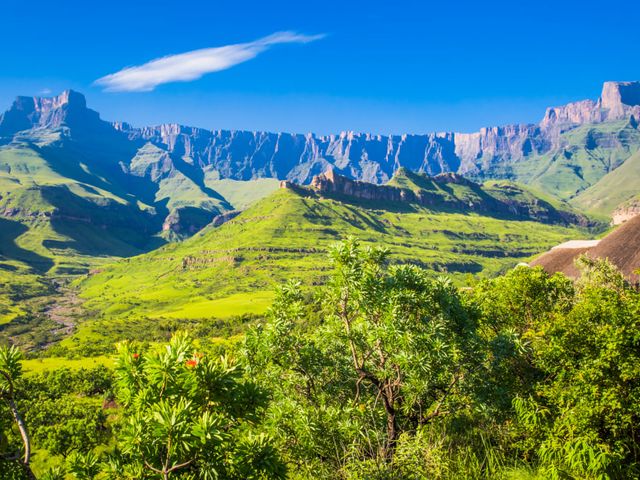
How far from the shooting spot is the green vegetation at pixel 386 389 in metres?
9.71

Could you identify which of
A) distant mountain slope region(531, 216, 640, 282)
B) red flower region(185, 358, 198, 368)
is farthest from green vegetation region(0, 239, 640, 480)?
distant mountain slope region(531, 216, 640, 282)

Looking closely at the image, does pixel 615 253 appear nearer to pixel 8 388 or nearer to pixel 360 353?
pixel 360 353

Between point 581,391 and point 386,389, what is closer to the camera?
point 581,391

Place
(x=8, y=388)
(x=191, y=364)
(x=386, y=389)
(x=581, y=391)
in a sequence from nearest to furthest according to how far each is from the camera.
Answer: (x=8, y=388)
(x=191, y=364)
(x=581, y=391)
(x=386, y=389)

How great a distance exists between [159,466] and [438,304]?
12.5 m

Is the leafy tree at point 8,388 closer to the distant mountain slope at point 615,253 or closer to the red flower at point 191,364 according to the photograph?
the red flower at point 191,364

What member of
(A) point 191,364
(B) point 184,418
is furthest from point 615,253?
(B) point 184,418

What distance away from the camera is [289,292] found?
56.2 ft

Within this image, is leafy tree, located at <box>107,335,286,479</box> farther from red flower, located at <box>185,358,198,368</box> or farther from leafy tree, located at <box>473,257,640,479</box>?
leafy tree, located at <box>473,257,640,479</box>

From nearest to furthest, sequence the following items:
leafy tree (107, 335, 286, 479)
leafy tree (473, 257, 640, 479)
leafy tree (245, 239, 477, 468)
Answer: leafy tree (107, 335, 286, 479) < leafy tree (245, 239, 477, 468) < leafy tree (473, 257, 640, 479)

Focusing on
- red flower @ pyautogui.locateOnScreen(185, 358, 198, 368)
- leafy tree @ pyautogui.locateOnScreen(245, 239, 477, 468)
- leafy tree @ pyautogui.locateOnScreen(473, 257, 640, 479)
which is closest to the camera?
red flower @ pyautogui.locateOnScreen(185, 358, 198, 368)

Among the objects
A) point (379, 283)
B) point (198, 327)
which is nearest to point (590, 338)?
point (379, 283)

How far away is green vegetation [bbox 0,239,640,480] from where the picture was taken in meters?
9.71

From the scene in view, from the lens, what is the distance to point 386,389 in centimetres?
1848
